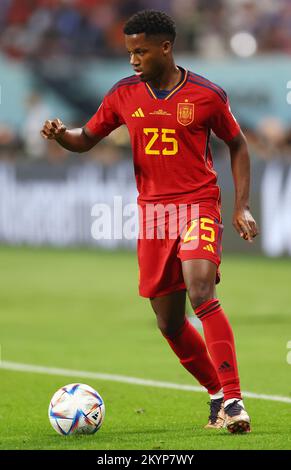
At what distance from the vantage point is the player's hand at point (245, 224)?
6582mm

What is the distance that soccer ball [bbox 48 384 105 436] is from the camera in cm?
645

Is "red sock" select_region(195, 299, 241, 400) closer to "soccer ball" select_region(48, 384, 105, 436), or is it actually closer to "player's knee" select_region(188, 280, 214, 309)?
"player's knee" select_region(188, 280, 214, 309)

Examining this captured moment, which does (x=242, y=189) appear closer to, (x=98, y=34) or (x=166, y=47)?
(x=166, y=47)

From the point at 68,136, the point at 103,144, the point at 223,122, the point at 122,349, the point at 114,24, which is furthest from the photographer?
the point at 114,24

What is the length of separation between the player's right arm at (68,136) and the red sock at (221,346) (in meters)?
1.35

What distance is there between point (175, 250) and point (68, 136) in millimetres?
985

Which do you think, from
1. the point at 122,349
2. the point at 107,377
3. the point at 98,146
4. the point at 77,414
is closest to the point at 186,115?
the point at 77,414

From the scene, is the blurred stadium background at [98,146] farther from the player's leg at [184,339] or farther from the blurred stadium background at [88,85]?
the player's leg at [184,339]

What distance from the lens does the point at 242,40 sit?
21.6 metres

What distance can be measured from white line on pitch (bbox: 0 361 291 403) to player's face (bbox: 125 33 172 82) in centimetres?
252

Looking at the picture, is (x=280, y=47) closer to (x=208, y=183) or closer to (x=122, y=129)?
(x=122, y=129)

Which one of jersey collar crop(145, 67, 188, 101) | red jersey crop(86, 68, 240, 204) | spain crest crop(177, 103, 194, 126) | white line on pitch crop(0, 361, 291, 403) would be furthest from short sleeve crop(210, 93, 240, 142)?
white line on pitch crop(0, 361, 291, 403)

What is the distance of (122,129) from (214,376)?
46.5 ft

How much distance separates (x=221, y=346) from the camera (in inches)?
251
